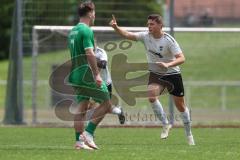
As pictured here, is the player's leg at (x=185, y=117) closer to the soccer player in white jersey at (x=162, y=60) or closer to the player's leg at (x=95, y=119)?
the soccer player in white jersey at (x=162, y=60)

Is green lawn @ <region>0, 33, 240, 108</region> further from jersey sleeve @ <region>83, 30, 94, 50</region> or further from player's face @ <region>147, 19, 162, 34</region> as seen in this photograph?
jersey sleeve @ <region>83, 30, 94, 50</region>

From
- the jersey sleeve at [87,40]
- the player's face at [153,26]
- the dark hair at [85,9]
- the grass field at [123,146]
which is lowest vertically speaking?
the grass field at [123,146]

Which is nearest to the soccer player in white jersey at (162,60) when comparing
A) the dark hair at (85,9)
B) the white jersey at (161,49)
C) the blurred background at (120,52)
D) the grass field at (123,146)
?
the white jersey at (161,49)

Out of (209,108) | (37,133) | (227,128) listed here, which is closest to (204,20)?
(209,108)

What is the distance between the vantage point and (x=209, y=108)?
29594 mm

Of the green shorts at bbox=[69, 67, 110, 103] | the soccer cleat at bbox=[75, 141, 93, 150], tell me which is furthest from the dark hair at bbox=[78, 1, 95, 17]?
the soccer cleat at bbox=[75, 141, 93, 150]

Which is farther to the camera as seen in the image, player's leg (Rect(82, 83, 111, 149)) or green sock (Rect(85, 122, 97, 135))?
green sock (Rect(85, 122, 97, 135))

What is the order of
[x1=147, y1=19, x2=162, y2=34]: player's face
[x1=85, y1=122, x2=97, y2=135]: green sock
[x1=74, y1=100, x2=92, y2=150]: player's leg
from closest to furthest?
[x1=74, y1=100, x2=92, y2=150]: player's leg → [x1=85, y1=122, x2=97, y2=135]: green sock → [x1=147, y1=19, x2=162, y2=34]: player's face

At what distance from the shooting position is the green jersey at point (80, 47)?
1181 cm

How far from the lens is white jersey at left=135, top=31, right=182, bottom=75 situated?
1352cm

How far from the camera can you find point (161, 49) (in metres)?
13.6

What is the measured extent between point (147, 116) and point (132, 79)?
1793 millimetres

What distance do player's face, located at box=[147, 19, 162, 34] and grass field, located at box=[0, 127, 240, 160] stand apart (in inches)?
74.9

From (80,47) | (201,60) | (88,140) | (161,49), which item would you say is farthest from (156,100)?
(201,60)
